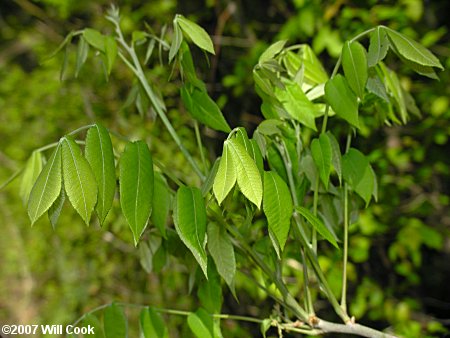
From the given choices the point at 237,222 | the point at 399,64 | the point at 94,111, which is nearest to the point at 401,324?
the point at 399,64

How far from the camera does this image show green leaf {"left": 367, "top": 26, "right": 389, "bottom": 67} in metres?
0.78

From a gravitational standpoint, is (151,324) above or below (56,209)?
below

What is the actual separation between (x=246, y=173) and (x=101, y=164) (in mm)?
171

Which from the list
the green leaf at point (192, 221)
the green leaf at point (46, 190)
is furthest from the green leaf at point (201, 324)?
the green leaf at point (46, 190)

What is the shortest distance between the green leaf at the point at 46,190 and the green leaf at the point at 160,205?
20 cm

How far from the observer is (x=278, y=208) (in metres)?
0.68

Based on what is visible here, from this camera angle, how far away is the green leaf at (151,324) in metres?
0.87

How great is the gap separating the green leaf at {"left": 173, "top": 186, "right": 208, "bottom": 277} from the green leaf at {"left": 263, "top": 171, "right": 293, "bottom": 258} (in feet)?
0.25

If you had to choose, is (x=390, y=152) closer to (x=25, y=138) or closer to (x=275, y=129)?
(x=275, y=129)

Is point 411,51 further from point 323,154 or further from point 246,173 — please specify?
point 246,173

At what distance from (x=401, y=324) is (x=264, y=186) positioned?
1.34 meters

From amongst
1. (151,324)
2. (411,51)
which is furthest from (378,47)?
(151,324)

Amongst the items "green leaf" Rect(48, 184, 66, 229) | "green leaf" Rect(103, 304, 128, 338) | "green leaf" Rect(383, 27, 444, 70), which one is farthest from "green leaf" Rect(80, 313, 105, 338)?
"green leaf" Rect(383, 27, 444, 70)

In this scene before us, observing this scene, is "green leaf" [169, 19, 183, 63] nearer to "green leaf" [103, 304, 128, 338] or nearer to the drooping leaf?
the drooping leaf
